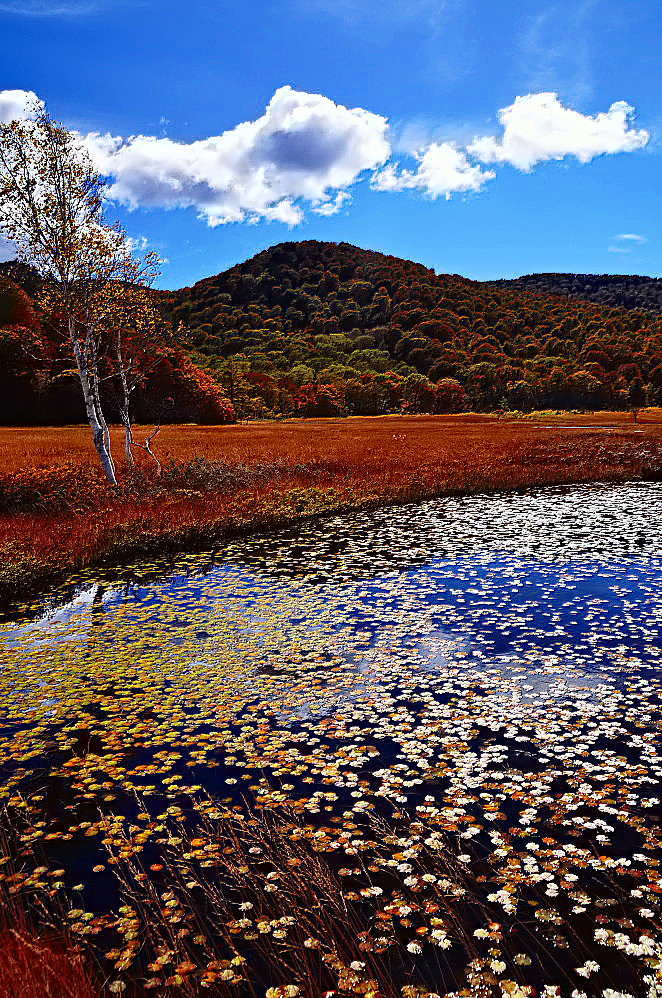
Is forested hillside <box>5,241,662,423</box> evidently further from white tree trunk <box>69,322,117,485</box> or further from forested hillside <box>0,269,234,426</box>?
white tree trunk <box>69,322,117,485</box>

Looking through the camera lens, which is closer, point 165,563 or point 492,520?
point 165,563

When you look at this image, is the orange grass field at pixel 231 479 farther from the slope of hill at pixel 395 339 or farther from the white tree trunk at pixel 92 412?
the slope of hill at pixel 395 339

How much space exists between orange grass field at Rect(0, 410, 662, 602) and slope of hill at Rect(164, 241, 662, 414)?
47469 mm

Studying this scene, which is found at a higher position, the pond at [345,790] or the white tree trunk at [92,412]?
the white tree trunk at [92,412]

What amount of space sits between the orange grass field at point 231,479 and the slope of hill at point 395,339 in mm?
47469

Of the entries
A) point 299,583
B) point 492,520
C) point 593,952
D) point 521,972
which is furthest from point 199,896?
point 492,520

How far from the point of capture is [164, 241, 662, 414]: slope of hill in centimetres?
10944

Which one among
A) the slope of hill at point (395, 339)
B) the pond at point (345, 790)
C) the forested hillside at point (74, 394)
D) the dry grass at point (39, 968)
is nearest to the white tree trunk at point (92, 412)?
the pond at point (345, 790)

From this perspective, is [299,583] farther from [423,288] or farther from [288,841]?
[423,288]

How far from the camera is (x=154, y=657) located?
12016mm

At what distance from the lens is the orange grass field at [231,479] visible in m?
21.5

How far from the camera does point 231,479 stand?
30859 mm

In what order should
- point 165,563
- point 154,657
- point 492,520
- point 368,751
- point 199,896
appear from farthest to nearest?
1. point 492,520
2. point 165,563
3. point 154,657
4. point 368,751
5. point 199,896

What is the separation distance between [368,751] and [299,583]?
968cm
